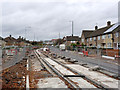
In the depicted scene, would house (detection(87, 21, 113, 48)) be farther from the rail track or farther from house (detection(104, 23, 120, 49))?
the rail track

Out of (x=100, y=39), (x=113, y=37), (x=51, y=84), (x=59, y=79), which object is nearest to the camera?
(x=51, y=84)

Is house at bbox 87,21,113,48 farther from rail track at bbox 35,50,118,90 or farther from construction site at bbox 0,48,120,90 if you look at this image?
rail track at bbox 35,50,118,90

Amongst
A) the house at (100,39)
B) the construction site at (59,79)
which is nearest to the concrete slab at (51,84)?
the construction site at (59,79)

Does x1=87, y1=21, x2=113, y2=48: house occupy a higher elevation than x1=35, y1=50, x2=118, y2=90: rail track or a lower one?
higher

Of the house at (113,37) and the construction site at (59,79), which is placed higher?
the house at (113,37)

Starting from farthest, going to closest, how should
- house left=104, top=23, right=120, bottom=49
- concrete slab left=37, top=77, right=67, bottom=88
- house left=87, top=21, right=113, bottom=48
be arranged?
house left=87, top=21, right=113, bottom=48
house left=104, top=23, right=120, bottom=49
concrete slab left=37, top=77, right=67, bottom=88

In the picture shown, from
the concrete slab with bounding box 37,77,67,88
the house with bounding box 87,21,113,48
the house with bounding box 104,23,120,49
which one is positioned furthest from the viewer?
the house with bounding box 87,21,113,48

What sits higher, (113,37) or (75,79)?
(113,37)

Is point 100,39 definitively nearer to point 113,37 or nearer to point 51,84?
point 113,37

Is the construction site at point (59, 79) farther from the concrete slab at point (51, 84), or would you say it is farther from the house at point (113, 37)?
the house at point (113, 37)

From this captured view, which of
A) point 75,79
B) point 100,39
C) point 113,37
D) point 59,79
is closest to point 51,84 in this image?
point 59,79

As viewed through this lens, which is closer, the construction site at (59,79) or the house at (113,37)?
the construction site at (59,79)

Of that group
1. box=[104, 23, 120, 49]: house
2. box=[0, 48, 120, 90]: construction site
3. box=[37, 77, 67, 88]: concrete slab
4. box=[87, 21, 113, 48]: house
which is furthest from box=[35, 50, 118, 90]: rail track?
box=[87, 21, 113, 48]: house

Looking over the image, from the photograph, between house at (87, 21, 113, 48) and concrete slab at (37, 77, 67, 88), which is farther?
house at (87, 21, 113, 48)
